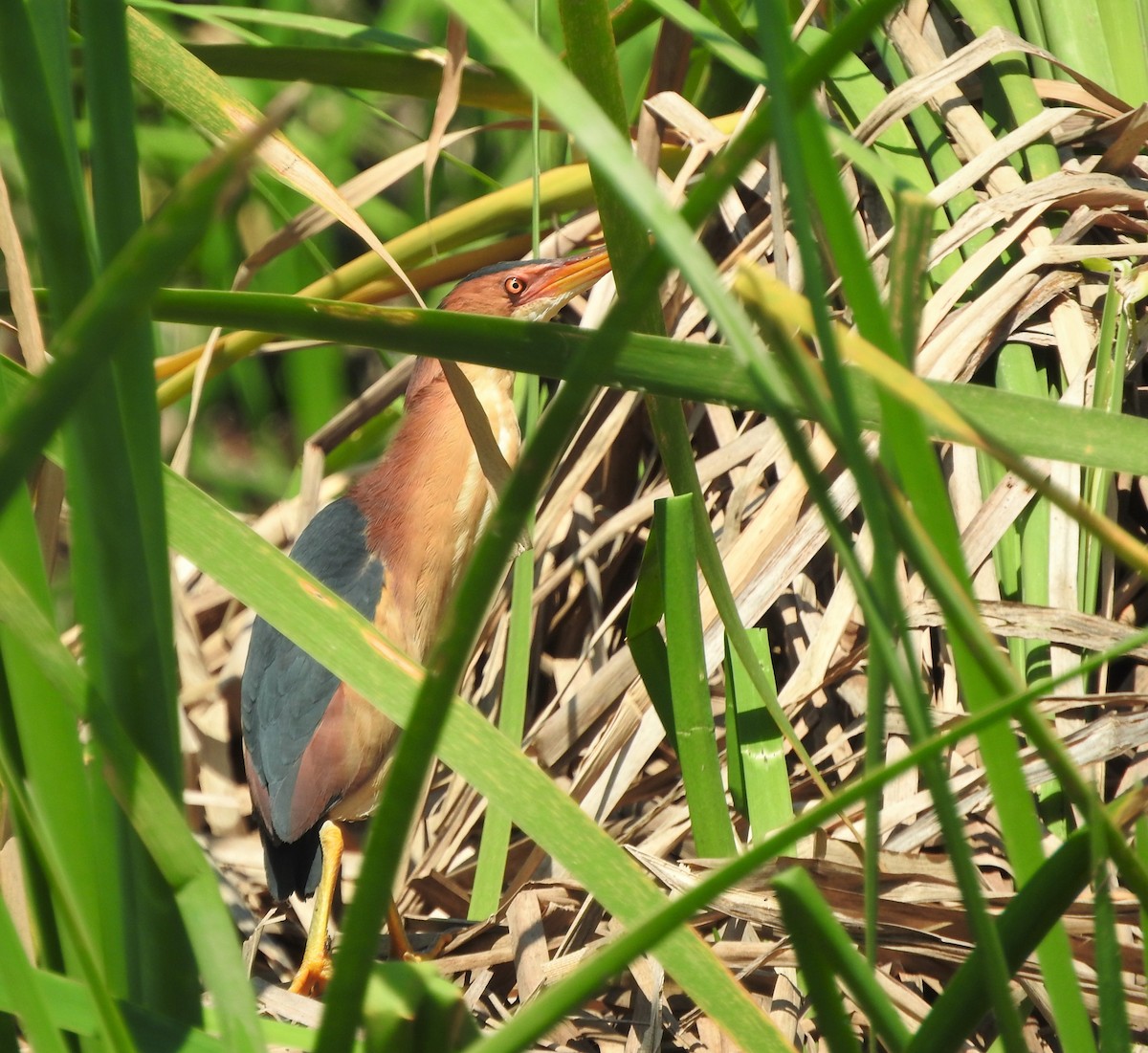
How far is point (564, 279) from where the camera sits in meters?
2.05

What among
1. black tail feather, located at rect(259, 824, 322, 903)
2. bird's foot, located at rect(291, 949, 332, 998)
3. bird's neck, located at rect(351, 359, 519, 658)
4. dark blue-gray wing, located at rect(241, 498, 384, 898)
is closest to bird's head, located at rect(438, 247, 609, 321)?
bird's neck, located at rect(351, 359, 519, 658)

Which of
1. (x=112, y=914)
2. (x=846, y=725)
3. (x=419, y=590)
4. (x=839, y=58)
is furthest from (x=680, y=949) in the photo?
(x=419, y=590)

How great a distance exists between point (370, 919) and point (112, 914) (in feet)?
0.82

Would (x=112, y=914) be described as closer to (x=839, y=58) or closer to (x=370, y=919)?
(x=370, y=919)

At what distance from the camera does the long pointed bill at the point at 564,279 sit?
2.03 metres

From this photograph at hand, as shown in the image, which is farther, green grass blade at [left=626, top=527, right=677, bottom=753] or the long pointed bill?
the long pointed bill

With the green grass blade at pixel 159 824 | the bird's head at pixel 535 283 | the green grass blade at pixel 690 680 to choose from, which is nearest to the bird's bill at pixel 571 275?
the bird's head at pixel 535 283

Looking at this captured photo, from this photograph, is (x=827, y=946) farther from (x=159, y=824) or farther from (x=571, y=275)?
(x=571, y=275)

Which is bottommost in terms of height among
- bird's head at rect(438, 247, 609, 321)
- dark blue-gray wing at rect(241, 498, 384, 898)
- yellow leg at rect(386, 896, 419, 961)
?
yellow leg at rect(386, 896, 419, 961)

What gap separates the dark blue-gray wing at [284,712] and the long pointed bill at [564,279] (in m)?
0.57

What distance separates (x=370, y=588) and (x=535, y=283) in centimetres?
62

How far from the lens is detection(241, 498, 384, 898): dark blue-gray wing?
1.90m

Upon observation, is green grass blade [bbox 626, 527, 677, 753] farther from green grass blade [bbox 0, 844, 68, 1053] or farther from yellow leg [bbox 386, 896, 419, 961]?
yellow leg [bbox 386, 896, 419, 961]

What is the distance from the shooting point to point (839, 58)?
0.46 metres
